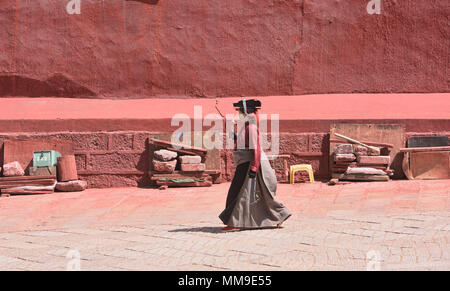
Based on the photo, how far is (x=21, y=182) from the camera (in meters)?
12.0

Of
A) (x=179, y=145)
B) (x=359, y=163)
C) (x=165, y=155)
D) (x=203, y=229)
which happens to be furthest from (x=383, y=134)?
(x=203, y=229)

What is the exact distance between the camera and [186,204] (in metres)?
10.6

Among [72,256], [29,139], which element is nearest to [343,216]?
[72,256]

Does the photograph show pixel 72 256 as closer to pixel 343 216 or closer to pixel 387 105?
pixel 343 216

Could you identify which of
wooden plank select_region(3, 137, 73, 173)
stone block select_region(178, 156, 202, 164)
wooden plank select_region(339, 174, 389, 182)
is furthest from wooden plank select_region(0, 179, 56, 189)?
wooden plank select_region(339, 174, 389, 182)

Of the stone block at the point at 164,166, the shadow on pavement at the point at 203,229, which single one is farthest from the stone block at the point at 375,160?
the shadow on pavement at the point at 203,229

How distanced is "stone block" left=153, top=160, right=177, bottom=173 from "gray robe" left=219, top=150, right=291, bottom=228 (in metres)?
3.83

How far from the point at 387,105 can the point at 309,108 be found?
1.49m

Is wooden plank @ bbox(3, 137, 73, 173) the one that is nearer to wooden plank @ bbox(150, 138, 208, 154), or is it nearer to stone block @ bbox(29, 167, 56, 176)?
stone block @ bbox(29, 167, 56, 176)

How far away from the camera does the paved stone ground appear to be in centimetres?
682

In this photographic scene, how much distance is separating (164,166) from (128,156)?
0.76 meters

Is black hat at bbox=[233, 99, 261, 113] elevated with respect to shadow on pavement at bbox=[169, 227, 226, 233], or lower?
elevated

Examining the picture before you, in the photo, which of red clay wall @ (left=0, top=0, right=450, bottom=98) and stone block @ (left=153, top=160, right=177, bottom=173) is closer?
stone block @ (left=153, top=160, right=177, bottom=173)

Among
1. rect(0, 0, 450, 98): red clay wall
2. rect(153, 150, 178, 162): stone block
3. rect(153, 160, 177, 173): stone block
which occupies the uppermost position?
rect(0, 0, 450, 98): red clay wall
